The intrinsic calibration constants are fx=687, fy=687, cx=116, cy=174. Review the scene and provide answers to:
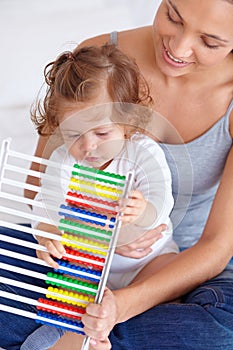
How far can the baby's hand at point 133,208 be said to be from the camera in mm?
1041

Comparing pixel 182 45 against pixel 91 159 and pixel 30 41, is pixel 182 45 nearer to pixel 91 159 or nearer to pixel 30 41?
pixel 91 159

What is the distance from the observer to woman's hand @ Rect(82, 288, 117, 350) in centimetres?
106

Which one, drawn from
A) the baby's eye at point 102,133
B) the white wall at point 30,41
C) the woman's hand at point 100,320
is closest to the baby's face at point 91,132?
the baby's eye at point 102,133

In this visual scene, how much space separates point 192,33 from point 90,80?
194 millimetres

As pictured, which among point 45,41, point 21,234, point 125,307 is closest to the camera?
point 125,307

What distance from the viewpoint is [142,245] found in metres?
1.26

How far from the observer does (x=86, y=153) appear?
3.75 ft

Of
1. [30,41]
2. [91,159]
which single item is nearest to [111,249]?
[91,159]

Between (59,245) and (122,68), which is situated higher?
(122,68)

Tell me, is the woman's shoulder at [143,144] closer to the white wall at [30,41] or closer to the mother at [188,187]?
the mother at [188,187]

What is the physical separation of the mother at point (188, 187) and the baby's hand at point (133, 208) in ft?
0.46

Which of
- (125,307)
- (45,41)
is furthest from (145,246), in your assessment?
(45,41)

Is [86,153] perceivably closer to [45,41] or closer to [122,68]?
[122,68]

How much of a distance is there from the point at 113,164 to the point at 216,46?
0.28m
